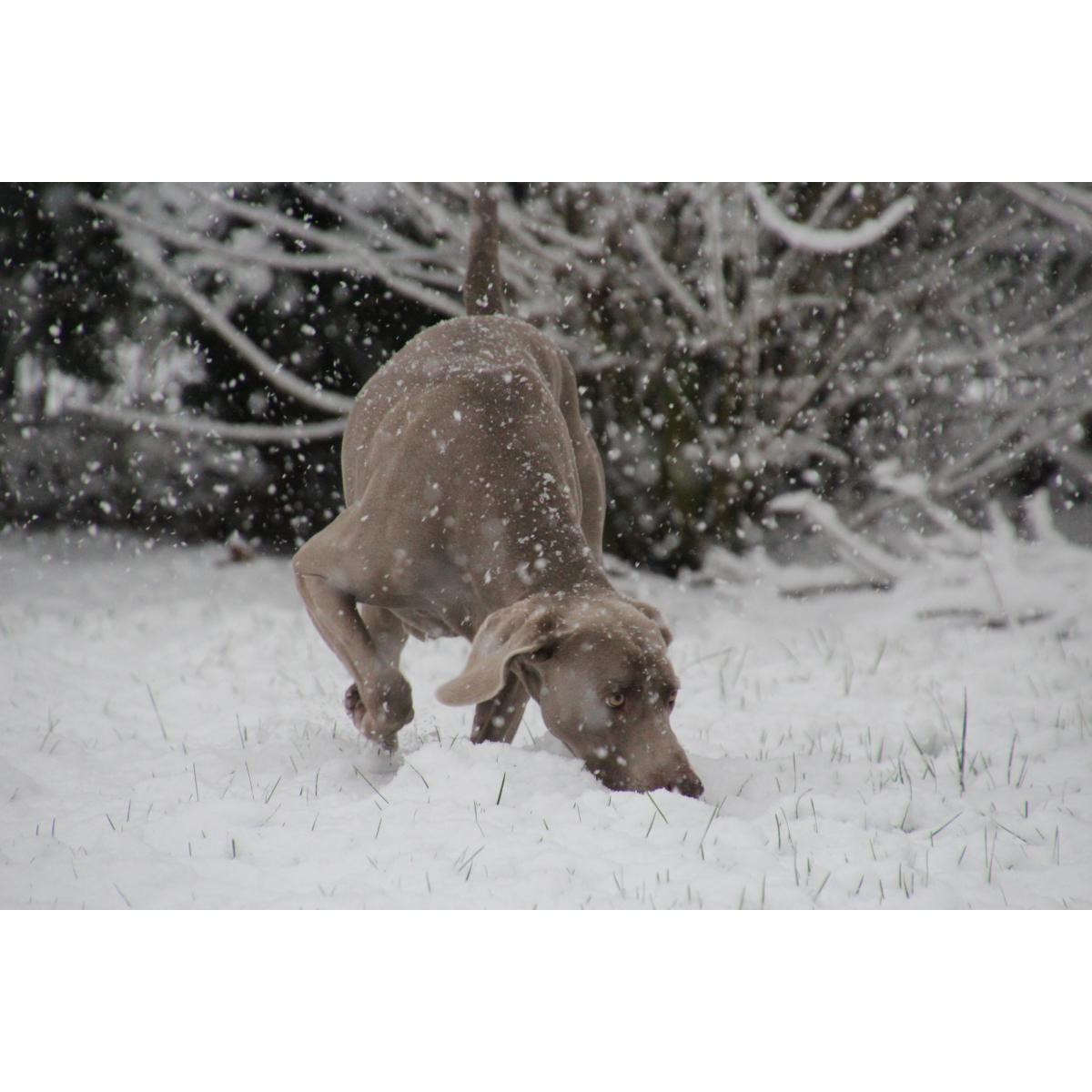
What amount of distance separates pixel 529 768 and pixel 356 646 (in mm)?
761

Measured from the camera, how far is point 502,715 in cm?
322

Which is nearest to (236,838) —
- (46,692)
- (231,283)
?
(46,692)

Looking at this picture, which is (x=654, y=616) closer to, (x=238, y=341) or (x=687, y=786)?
(x=687, y=786)

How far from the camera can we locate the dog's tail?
175 inches

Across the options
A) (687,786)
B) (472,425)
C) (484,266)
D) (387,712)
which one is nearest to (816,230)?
(484,266)

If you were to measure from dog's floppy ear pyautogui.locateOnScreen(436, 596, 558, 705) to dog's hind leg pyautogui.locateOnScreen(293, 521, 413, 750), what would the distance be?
0.55 m

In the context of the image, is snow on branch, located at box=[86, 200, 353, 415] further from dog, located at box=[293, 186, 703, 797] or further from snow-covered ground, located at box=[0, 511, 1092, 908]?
dog, located at box=[293, 186, 703, 797]

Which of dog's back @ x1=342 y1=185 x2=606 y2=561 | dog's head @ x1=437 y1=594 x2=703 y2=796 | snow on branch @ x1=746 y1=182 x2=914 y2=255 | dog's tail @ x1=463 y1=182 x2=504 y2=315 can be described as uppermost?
snow on branch @ x1=746 y1=182 x2=914 y2=255

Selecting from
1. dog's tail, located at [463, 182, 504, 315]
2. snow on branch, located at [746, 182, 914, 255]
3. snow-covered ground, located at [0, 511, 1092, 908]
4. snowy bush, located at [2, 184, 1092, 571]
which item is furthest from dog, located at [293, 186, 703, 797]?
snow on branch, located at [746, 182, 914, 255]

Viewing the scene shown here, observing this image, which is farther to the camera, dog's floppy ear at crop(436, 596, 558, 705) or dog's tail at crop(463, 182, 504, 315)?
dog's tail at crop(463, 182, 504, 315)

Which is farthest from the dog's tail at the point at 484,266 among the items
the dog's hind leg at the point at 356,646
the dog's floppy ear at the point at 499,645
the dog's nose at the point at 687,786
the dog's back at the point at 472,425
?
the dog's nose at the point at 687,786

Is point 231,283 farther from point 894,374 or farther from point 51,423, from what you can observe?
point 894,374
